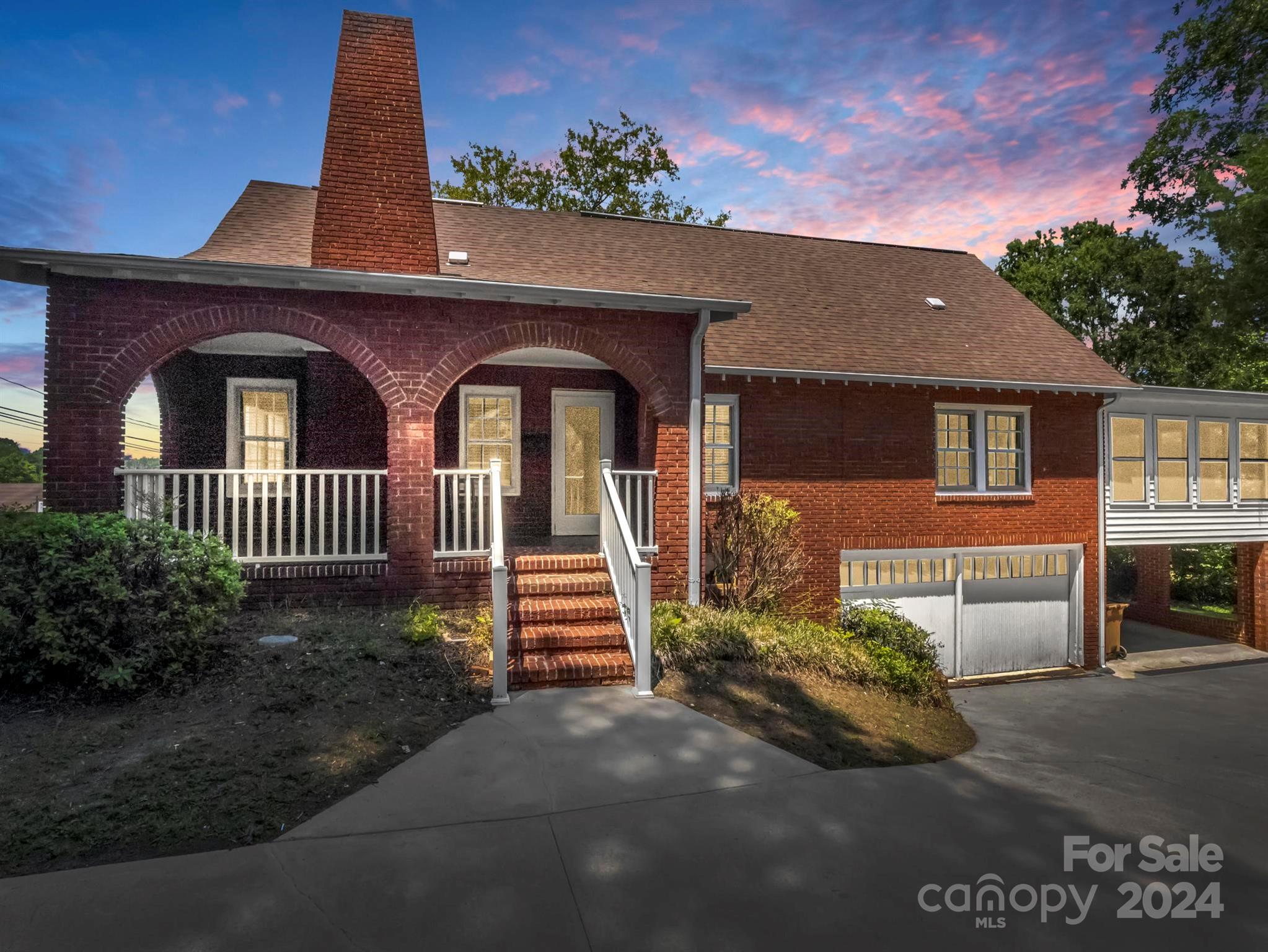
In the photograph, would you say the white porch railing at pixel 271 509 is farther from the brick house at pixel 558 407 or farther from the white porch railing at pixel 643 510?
the white porch railing at pixel 643 510

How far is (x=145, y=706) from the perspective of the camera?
5676mm

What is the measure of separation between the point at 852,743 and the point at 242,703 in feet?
16.1

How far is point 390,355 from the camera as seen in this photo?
28.2 feet

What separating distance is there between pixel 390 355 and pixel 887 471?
846 cm

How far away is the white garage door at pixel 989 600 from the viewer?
13.5 metres

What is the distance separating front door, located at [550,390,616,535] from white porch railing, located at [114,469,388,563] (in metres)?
2.76

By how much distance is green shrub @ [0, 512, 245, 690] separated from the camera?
222 inches

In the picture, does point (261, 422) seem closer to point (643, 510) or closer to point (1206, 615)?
point (643, 510)

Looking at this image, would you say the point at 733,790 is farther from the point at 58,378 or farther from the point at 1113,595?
the point at 1113,595

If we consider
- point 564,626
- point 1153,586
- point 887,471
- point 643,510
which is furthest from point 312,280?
point 1153,586

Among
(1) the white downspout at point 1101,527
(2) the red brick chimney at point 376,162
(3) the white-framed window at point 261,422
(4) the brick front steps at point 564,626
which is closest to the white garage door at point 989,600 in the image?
(1) the white downspout at point 1101,527

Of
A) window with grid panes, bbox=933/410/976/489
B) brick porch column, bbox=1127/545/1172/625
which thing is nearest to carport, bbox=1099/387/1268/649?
brick porch column, bbox=1127/545/1172/625

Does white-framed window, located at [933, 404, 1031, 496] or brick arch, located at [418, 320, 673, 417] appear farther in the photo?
white-framed window, located at [933, 404, 1031, 496]

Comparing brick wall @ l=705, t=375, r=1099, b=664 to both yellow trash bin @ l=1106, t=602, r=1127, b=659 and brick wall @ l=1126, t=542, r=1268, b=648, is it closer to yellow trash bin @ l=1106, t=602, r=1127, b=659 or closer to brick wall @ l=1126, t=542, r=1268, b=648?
yellow trash bin @ l=1106, t=602, r=1127, b=659
